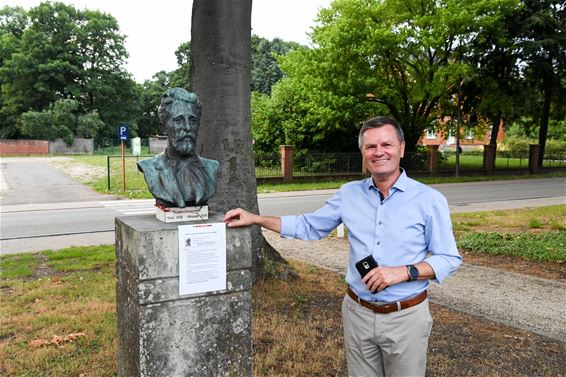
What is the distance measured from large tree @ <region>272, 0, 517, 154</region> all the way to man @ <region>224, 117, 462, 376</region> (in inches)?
827

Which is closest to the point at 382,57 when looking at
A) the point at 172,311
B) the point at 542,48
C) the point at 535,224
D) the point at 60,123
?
the point at 542,48

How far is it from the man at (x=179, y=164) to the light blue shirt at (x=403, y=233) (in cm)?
119

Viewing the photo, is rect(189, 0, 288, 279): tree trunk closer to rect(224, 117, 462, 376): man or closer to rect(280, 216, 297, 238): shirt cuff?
rect(280, 216, 297, 238): shirt cuff

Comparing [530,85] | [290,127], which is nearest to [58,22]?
[290,127]

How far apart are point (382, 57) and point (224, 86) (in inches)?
792

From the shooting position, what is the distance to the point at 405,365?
272 centimetres

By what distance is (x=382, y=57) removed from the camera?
80.9 ft

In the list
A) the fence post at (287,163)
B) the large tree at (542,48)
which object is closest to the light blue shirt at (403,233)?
the fence post at (287,163)

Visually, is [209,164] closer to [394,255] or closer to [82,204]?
[394,255]

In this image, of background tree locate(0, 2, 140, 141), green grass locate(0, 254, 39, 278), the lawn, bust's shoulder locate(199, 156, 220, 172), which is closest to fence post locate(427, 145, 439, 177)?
the lawn

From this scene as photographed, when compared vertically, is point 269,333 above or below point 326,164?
below

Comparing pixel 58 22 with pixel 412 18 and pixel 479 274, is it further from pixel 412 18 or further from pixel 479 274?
pixel 479 274

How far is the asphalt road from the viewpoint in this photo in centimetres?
1075

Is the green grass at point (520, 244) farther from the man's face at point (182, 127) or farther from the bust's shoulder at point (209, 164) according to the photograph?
the man's face at point (182, 127)
